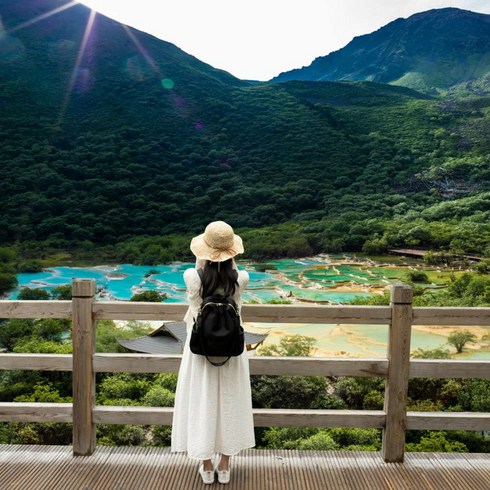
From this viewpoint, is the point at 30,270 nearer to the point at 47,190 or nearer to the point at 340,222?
the point at 47,190

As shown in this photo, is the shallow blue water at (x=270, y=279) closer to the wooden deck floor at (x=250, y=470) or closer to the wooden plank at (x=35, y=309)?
the wooden deck floor at (x=250, y=470)

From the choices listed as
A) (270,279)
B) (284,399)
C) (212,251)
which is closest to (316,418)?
(212,251)

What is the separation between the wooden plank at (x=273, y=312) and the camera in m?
2.73

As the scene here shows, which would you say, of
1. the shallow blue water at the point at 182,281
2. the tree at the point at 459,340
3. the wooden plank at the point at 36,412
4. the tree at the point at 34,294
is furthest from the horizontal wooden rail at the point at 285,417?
the shallow blue water at the point at 182,281

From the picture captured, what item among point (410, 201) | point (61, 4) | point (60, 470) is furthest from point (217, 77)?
point (60, 470)

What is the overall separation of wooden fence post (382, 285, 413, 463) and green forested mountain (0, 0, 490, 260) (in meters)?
45.7

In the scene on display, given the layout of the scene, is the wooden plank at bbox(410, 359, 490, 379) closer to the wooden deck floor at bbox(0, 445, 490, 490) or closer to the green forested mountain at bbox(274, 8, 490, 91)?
the wooden deck floor at bbox(0, 445, 490, 490)

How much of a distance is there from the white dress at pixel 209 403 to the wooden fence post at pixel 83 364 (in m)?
0.64

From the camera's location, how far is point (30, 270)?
45.3 m

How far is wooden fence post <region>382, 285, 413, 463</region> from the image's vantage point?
2.74 meters

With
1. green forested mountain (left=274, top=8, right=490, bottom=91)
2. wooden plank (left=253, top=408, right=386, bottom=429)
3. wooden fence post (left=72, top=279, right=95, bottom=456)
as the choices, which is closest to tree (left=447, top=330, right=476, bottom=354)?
wooden plank (left=253, top=408, right=386, bottom=429)

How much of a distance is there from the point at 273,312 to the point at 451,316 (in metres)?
0.99

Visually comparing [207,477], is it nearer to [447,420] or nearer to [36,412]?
[36,412]

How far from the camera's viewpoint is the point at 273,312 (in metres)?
2.74
